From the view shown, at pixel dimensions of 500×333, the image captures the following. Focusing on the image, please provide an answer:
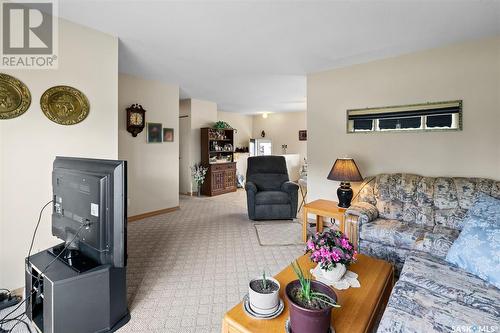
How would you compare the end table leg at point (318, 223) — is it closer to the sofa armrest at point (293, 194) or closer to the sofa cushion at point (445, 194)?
the sofa armrest at point (293, 194)

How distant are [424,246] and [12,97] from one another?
12.0ft

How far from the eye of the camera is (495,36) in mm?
2600

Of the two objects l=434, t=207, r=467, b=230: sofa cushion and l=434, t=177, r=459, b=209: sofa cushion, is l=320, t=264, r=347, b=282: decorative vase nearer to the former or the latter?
l=434, t=207, r=467, b=230: sofa cushion

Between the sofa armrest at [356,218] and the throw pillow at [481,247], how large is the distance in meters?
0.87

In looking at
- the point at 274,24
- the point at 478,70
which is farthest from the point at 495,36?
the point at 274,24

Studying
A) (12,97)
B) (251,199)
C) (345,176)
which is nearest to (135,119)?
(12,97)

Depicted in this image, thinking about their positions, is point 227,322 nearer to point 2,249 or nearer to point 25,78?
point 2,249

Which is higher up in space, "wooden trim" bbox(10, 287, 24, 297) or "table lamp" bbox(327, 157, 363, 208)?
"table lamp" bbox(327, 157, 363, 208)

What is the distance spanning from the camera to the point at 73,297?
56.2 inches

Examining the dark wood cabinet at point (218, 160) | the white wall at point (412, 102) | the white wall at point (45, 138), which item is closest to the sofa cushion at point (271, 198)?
the white wall at point (412, 102)

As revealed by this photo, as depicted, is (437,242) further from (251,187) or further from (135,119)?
(135,119)

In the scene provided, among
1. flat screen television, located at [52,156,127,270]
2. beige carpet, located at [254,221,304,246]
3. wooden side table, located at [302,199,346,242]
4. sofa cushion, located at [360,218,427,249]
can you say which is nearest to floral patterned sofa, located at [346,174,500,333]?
sofa cushion, located at [360,218,427,249]

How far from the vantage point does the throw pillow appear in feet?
4.83

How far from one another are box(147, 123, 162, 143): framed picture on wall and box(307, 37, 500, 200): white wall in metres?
2.75
